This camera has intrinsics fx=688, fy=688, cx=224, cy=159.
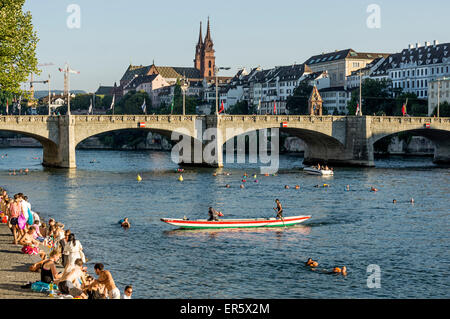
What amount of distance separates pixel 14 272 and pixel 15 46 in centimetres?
2256

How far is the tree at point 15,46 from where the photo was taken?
4281 centimetres

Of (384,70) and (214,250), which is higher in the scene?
(384,70)

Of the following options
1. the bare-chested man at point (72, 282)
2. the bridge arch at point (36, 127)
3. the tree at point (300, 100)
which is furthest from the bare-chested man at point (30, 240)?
the tree at point (300, 100)

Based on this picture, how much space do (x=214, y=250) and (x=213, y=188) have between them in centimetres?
3263

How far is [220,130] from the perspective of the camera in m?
94.8

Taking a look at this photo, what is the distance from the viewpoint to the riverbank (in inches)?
893

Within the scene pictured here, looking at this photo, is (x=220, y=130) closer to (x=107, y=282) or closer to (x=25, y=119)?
(x=25, y=119)

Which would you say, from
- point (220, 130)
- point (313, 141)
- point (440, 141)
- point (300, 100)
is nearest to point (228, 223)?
point (220, 130)

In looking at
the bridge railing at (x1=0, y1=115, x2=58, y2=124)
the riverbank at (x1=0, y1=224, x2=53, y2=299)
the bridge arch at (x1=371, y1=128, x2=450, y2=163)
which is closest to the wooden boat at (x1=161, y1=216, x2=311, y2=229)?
the riverbank at (x1=0, y1=224, x2=53, y2=299)

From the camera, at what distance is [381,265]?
1346 inches

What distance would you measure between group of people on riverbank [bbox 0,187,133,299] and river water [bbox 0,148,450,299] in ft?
8.52
